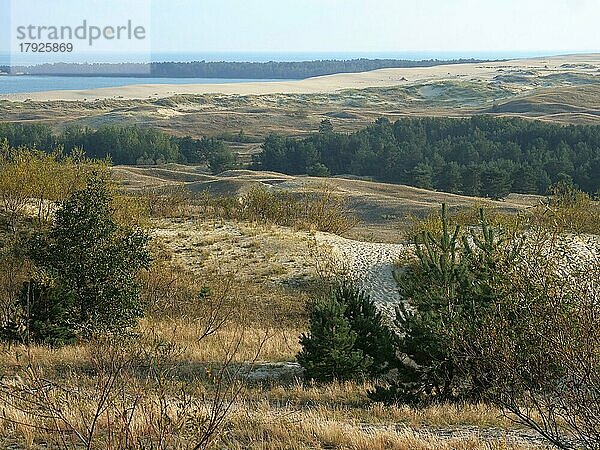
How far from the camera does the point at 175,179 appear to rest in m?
49.3

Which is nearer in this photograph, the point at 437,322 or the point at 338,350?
the point at 437,322

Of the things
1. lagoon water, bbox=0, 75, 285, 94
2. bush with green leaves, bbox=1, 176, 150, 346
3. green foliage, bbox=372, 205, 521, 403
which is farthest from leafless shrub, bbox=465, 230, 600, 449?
lagoon water, bbox=0, 75, 285, 94

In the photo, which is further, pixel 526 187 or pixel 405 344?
pixel 526 187

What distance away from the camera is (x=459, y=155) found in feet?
188

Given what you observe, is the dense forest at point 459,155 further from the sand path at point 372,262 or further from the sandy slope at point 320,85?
the sandy slope at point 320,85

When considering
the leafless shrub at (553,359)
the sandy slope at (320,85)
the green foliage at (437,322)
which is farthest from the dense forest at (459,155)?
the sandy slope at (320,85)

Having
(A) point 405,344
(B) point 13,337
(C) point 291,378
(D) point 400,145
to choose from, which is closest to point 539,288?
(A) point 405,344

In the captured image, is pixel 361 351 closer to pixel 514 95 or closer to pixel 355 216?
pixel 355 216

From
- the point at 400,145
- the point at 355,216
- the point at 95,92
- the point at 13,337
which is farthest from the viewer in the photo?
the point at 95,92

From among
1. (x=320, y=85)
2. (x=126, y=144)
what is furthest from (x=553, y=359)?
(x=320, y=85)

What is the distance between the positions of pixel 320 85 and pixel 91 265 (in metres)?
141

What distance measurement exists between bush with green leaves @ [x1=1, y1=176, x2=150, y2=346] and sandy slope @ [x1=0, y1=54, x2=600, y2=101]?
4401 inches

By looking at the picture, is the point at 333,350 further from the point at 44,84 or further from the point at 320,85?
the point at 44,84

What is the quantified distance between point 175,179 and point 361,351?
130 ft
